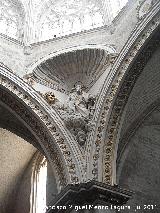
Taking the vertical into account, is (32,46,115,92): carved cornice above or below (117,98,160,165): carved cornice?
above

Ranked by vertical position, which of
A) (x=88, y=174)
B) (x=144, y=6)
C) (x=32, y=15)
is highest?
(x=32, y=15)

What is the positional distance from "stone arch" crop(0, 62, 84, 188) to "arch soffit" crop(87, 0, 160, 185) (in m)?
0.48

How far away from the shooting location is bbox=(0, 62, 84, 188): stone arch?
10.5 meters

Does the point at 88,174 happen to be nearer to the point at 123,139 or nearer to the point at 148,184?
the point at 123,139

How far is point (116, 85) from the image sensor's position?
1111cm

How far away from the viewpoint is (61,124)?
435 inches

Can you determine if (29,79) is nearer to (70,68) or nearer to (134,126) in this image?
(70,68)

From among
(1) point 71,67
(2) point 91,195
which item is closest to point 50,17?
(1) point 71,67

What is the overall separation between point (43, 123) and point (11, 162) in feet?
15.9

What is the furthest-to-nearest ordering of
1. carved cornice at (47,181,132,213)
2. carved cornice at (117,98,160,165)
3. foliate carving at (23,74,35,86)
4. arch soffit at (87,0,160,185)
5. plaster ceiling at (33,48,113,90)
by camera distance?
plaster ceiling at (33,48,113,90) → carved cornice at (117,98,160,165) → foliate carving at (23,74,35,86) → arch soffit at (87,0,160,185) → carved cornice at (47,181,132,213)

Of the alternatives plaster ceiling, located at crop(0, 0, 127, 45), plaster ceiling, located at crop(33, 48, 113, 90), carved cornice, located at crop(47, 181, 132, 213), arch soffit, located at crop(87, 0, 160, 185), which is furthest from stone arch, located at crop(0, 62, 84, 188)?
plaster ceiling, located at crop(0, 0, 127, 45)

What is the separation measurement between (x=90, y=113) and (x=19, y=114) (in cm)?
184

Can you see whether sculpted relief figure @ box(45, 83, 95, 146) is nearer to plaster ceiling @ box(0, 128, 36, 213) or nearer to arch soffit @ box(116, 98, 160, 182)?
arch soffit @ box(116, 98, 160, 182)

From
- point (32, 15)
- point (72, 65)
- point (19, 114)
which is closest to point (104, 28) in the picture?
point (72, 65)
